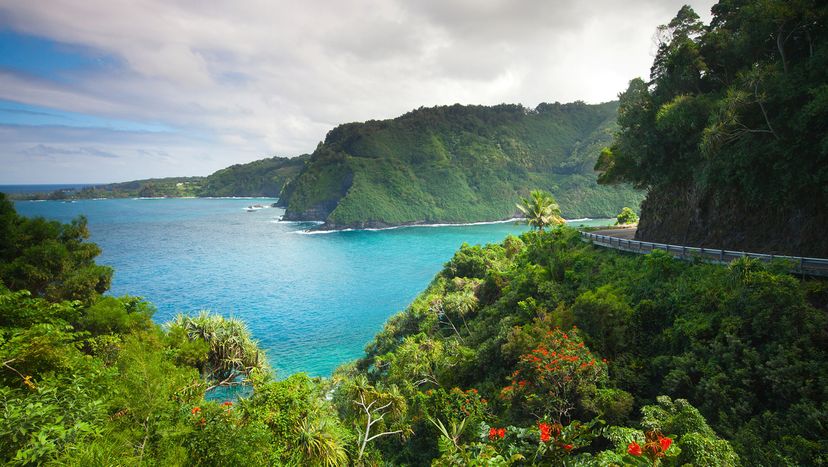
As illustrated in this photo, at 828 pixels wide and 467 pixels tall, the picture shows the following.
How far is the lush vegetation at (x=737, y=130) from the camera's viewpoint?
16.3m

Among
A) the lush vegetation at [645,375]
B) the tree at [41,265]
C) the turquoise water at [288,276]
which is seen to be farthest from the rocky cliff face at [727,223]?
the tree at [41,265]

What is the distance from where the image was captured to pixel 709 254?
64.2 feet

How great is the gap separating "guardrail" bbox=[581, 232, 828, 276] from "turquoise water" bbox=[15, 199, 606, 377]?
25.1 meters

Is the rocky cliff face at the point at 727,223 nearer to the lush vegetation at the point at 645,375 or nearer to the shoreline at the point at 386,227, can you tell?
the lush vegetation at the point at 645,375

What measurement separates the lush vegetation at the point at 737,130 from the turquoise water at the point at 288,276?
29914 millimetres

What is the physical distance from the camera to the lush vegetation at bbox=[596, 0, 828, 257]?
1627 cm

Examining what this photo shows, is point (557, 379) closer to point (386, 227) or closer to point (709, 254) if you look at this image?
point (709, 254)

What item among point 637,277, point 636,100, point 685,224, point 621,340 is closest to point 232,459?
point 621,340

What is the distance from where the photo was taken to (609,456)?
700 centimetres

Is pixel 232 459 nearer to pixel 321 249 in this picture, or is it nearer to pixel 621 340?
pixel 621 340

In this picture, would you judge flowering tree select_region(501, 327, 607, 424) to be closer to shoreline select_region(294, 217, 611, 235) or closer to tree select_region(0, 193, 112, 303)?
tree select_region(0, 193, 112, 303)

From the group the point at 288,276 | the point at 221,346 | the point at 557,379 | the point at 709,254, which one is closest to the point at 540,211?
the point at 709,254

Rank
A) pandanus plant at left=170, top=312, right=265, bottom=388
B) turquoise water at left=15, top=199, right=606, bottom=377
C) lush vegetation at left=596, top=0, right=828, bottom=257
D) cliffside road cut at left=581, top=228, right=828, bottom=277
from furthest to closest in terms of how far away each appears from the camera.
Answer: turquoise water at left=15, top=199, right=606, bottom=377 → pandanus plant at left=170, top=312, right=265, bottom=388 → lush vegetation at left=596, top=0, right=828, bottom=257 → cliffside road cut at left=581, top=228, right=828, bottom=277

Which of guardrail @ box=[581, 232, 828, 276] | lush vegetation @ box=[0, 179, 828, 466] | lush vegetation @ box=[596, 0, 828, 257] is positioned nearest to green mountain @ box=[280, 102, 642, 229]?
guardrail @ box=[581, 232, 828, 276]
